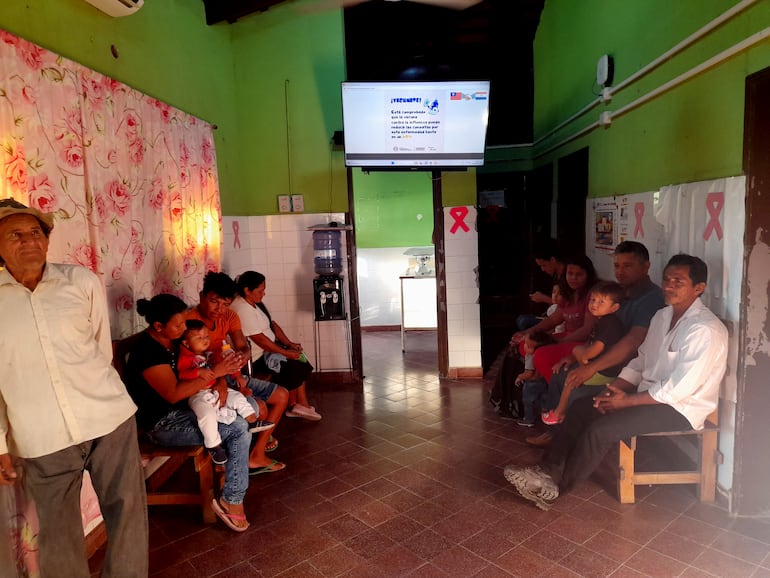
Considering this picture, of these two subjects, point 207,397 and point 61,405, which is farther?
point 207,397

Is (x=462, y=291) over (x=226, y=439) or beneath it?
over

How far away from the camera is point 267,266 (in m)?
5.25

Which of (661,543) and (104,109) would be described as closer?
(661,543)

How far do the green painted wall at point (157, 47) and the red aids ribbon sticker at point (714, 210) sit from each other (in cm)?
329

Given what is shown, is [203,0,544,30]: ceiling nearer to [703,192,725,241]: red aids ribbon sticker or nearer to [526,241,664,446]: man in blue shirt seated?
[526,241,664,446]: man in blue shirt seated

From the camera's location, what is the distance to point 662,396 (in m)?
2.75

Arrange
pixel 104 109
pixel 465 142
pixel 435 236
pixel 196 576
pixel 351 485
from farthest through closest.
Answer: pixel 435 236, pixel 465 142, pixel 351 485, pixel 104 109, pixel 196 576

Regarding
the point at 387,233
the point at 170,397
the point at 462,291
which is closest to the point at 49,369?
the point at 170,397

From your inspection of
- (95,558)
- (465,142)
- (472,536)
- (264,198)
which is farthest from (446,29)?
(95,558)

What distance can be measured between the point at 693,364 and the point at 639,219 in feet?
4.50

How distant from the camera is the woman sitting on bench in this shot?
272 centimetres

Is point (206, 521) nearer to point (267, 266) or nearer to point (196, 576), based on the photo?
point (196, 576)

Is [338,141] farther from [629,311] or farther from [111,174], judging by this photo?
[629,311]

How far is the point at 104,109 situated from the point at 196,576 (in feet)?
7.59
